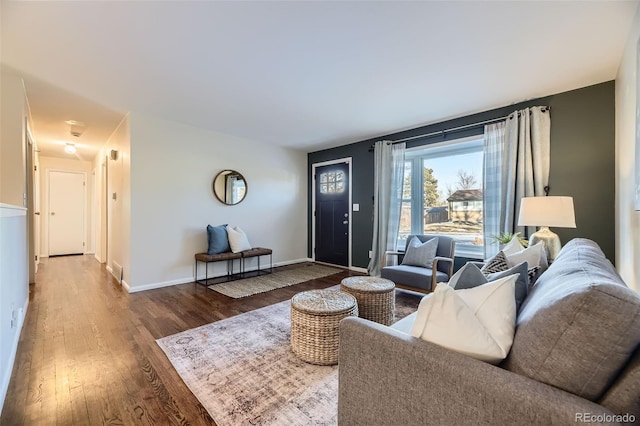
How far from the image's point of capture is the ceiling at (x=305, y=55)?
1789 mm

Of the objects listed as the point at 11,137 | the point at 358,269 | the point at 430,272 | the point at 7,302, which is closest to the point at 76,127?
the point at 11,137

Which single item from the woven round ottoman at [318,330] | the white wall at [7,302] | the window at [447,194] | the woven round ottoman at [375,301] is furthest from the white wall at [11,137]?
the window at [447,194]

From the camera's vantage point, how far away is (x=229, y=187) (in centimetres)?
462

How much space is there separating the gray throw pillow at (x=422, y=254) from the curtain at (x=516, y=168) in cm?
66

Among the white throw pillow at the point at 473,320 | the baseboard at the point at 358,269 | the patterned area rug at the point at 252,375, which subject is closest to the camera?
the white throw pillow at the point at 473,320

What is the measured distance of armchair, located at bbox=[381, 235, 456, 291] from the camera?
10.2ft

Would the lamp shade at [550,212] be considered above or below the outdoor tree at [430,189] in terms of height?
below

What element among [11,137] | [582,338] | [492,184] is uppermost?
[11,137]

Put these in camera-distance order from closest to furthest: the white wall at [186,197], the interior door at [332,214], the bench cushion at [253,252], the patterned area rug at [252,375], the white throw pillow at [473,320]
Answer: the white throw pillow at [473,320] → the patterned area rug at [252,375] → the white wall at [186,197] → the bench cushion at [253,252] → the interior door at [332,214]

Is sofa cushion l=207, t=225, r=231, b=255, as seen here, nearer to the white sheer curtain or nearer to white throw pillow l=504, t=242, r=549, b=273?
the white sheer curtain

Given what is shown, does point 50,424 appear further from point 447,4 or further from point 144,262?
point 447,4

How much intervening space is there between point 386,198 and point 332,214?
1.36m

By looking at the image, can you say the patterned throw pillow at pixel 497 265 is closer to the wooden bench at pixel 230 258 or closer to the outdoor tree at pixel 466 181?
the outdoor tree at pixel 466 181

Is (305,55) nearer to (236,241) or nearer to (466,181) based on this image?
(466,181)
